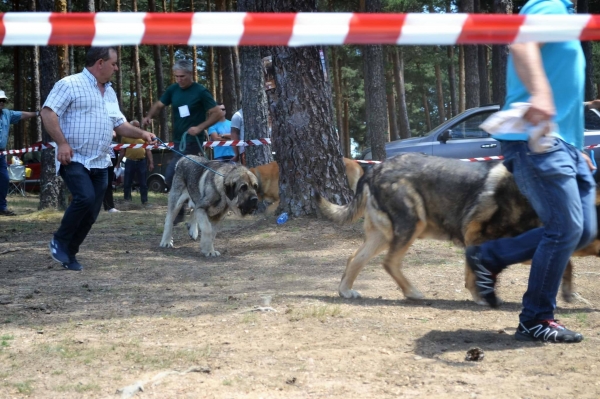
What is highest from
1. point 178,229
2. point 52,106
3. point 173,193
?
point 52,106

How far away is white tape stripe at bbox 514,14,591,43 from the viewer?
11.7 ft

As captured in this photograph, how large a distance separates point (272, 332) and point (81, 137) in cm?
341

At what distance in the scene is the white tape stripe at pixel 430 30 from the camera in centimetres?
342

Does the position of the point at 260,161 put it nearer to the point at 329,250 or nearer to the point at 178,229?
the point at 178,229

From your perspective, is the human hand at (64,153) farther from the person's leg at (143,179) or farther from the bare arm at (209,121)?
the person's leg at (143,179)

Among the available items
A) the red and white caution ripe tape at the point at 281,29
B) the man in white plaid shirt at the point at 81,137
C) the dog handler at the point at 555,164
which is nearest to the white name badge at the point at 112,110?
the man in white plaid shirt at the point at 81,137

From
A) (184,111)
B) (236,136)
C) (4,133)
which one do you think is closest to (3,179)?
(4,133)

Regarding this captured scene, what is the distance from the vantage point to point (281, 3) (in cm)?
955

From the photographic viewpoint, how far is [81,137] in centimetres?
705

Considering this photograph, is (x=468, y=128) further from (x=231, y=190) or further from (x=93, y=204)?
(x=93, y=204)

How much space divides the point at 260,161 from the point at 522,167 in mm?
9151

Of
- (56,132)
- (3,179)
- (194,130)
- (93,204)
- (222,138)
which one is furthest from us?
(3,179)

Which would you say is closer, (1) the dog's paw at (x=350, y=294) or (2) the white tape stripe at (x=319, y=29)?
(2) the white tape stripe at (x=319, y=29)

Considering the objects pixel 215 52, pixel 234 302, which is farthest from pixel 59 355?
pixel 215 52
